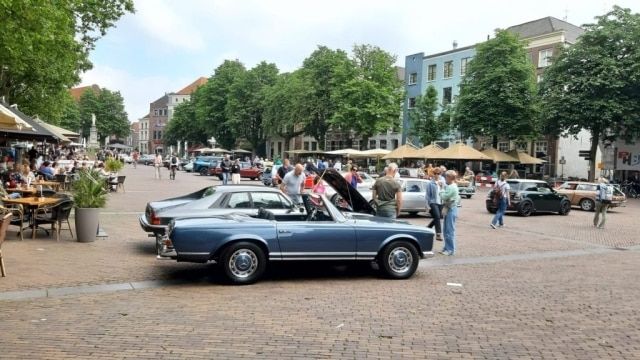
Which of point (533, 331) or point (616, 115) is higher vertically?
point (616, 115)

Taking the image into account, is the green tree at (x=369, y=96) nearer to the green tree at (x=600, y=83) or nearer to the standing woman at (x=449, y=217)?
the green tree at (x=600, y=83)

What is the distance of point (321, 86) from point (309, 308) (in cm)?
5407

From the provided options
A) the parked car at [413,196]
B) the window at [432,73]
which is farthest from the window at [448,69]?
the parked car at [413,196]

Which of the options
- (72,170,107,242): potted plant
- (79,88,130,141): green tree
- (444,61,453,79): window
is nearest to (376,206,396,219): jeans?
(72,170,107,242): potted plant

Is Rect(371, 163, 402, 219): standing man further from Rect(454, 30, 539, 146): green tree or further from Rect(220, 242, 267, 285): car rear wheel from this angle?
Rect(454, 30, 539, 146): green tree

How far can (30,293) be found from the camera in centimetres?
710

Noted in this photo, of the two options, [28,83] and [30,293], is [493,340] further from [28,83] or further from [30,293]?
[28,83]

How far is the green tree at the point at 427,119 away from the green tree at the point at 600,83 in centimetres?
1456

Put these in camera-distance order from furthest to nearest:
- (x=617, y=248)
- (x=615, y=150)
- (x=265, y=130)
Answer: (x=265, y=130)
(x=615, y=150)
(x=617, y=248)

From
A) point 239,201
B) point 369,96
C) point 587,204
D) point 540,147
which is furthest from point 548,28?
point 239,201

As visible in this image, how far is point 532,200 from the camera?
21594 millimetres

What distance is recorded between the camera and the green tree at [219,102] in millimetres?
77688

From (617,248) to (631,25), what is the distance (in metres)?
30.7

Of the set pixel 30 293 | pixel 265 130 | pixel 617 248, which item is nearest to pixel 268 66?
pixel 265 130
